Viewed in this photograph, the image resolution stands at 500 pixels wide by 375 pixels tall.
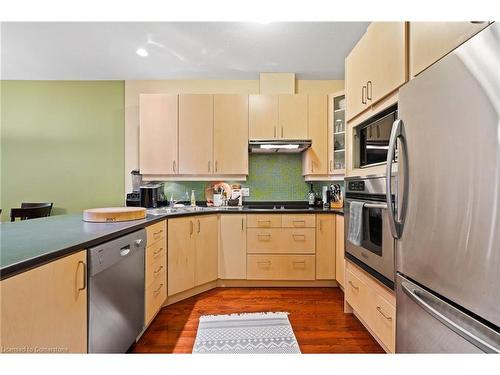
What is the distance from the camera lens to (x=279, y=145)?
9.71 feet

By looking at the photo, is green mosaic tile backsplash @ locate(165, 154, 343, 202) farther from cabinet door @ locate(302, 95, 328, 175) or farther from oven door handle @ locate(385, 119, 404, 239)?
oven door handle @ locate(385, 119, 404, 239)

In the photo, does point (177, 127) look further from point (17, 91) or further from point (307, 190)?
point (17, 91)

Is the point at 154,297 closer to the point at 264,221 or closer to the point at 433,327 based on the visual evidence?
the point at 264,221

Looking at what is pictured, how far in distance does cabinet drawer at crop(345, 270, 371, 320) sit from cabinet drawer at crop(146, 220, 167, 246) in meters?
1.56

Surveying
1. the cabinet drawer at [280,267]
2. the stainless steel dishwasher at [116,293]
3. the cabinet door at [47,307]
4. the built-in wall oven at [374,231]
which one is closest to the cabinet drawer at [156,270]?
the stainless steel dishwasher at [116,293]

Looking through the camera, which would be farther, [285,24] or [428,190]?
[285,24]

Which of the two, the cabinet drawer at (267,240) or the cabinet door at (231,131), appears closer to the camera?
the cabinet drawer at (267,240)

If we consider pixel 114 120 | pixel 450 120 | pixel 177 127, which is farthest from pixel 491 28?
pixel 114 120

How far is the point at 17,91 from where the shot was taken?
341 centimetres

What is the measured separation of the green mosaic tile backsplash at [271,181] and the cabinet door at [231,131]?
12.9 inches

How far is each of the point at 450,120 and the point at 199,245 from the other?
225cm

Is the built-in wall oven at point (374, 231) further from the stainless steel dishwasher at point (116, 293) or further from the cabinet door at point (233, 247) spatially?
the stainless steel dishwasher at point (116, 293)

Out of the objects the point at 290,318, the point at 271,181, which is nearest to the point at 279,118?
the point at 271,181

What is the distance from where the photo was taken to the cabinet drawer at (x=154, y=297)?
5.84 ft
